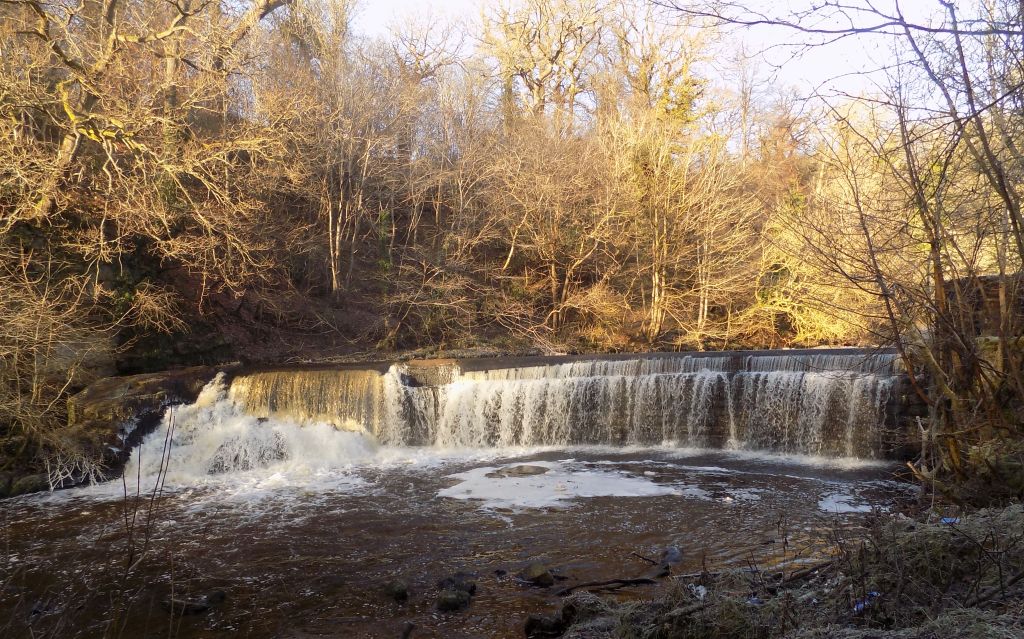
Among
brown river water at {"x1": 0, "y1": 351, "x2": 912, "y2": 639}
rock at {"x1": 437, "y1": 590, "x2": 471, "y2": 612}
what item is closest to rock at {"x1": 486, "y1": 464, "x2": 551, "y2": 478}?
brown river water at {"x1": 0, "y1": 351, "x2": 912, "y2": 639}

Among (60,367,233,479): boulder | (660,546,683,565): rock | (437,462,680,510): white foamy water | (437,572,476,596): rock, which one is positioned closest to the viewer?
(437,572,476,596): rock

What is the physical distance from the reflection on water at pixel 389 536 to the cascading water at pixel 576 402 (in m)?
0.99

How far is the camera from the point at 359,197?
1786 cm

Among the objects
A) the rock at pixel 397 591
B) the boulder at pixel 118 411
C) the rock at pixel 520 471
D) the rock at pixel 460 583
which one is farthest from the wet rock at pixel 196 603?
the boulder at pixel 118 411

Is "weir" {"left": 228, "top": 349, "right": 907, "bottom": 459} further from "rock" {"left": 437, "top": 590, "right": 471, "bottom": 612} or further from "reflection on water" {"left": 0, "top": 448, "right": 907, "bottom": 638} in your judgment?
"rock" {"left": 437, "top": 590, "right": 471, "bottom": 612}

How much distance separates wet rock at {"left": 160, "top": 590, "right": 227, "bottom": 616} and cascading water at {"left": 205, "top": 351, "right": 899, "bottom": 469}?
6.62m

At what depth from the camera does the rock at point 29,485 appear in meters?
9.14

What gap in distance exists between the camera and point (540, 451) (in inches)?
448

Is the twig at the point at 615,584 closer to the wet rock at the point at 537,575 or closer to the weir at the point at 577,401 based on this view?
the wet rock at the point at 537,575

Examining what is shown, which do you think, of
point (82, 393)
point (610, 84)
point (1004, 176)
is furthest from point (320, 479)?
point (610, 84)

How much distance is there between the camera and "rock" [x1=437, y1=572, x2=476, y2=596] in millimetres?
5305

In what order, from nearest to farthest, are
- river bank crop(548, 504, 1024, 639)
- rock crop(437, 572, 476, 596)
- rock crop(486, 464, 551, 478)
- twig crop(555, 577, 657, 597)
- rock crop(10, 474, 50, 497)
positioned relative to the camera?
1. river bank crop(548, 504, 1024, 639)
2. twig crop(555, 577, 657, 597)
3. rock crop(437, 572, 476, 596)
4. rock crop(10, 474, 50, 497)
5. rock crop(486, 464, 551, 478)

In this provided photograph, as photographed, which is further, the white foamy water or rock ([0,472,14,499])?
rock ([0,472,14,499])

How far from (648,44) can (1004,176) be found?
1867 centimetres
